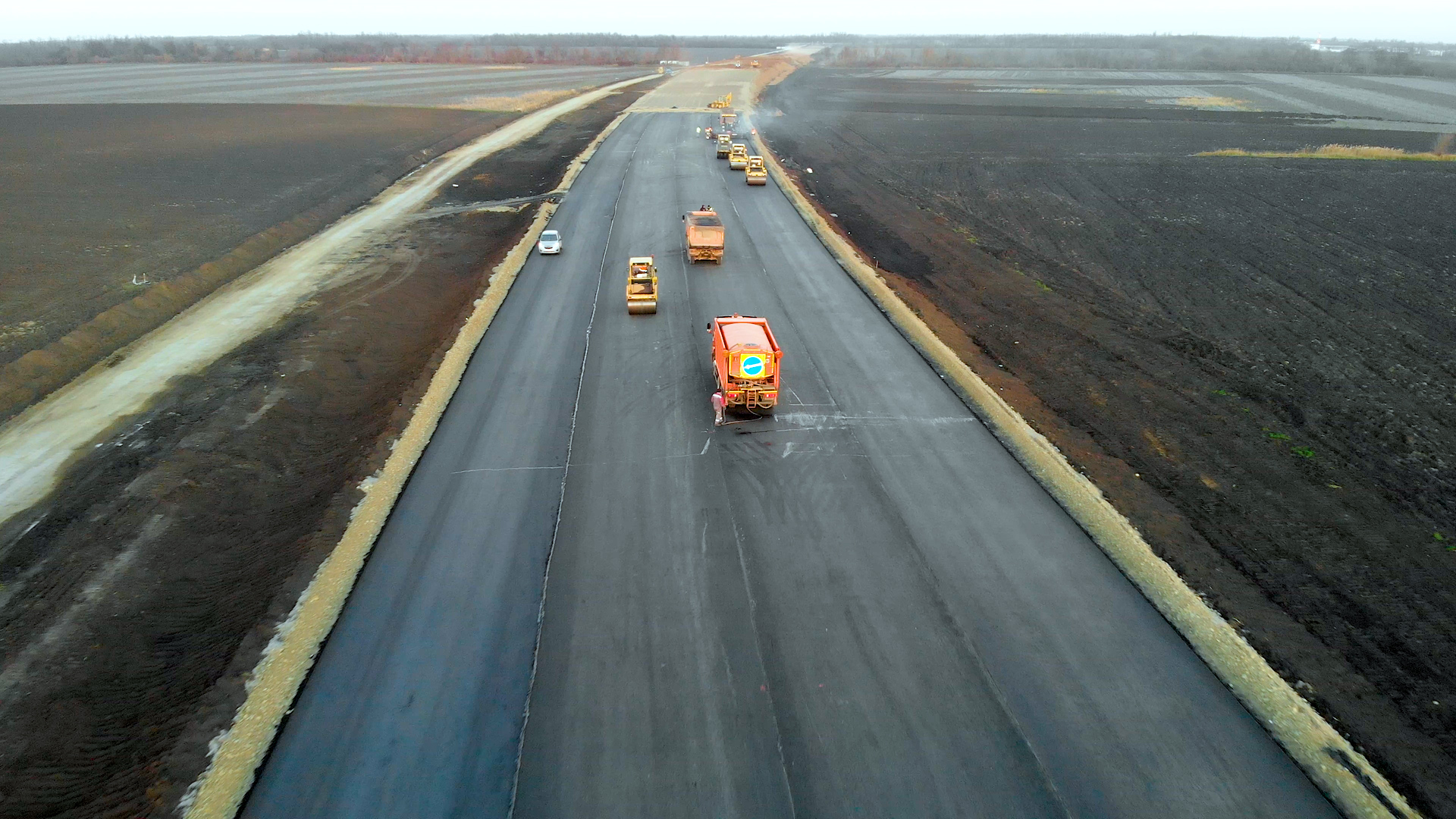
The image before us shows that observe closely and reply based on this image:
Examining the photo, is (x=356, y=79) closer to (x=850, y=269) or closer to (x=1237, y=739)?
(x=850, y=269)

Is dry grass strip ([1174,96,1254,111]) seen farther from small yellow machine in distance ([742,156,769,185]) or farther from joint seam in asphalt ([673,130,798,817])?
joint seam in asphalt ([673,130,798,817])

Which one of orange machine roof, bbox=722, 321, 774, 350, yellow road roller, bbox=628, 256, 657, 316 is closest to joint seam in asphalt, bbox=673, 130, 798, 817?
orange machine roof, bbox=722, 321, 774, 350

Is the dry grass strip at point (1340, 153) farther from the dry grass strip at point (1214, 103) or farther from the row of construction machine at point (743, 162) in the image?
the row of construction machine at point (743, 162)

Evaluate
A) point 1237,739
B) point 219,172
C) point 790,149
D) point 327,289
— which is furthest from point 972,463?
point 219,172

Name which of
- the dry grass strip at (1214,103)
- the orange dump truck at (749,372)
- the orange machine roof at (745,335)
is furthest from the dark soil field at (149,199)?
the dry grass strip at (1214,103)

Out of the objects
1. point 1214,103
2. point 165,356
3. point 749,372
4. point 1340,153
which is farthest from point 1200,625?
point 1214,103
